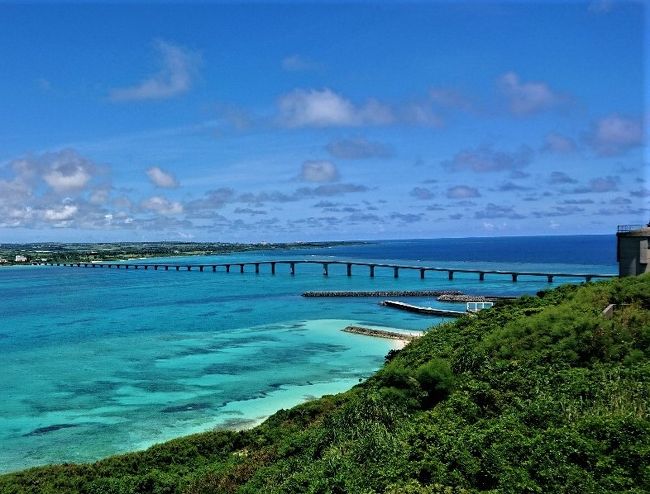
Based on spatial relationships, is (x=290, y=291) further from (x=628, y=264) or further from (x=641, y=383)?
(x=641, y=383)

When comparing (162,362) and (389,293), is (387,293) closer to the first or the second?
(389,293)

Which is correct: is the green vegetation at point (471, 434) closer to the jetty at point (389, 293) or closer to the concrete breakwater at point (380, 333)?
the concrete breakwater at point (380, 333)

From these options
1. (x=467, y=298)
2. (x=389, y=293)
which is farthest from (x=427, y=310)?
(x=389, y=293)

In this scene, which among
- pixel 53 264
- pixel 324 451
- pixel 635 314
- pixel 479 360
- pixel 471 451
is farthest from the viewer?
pixel 53 264

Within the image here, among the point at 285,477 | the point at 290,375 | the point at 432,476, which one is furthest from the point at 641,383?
the point at 290,375

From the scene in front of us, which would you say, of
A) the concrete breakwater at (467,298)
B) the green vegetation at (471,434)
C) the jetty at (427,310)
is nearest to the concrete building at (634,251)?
the green vegetation at (471,434)

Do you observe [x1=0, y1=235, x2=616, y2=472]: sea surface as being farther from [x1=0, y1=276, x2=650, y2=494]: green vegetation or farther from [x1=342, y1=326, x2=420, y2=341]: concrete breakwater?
[x1=0, y1=276, x2=650, y2=494]: green vegetation
